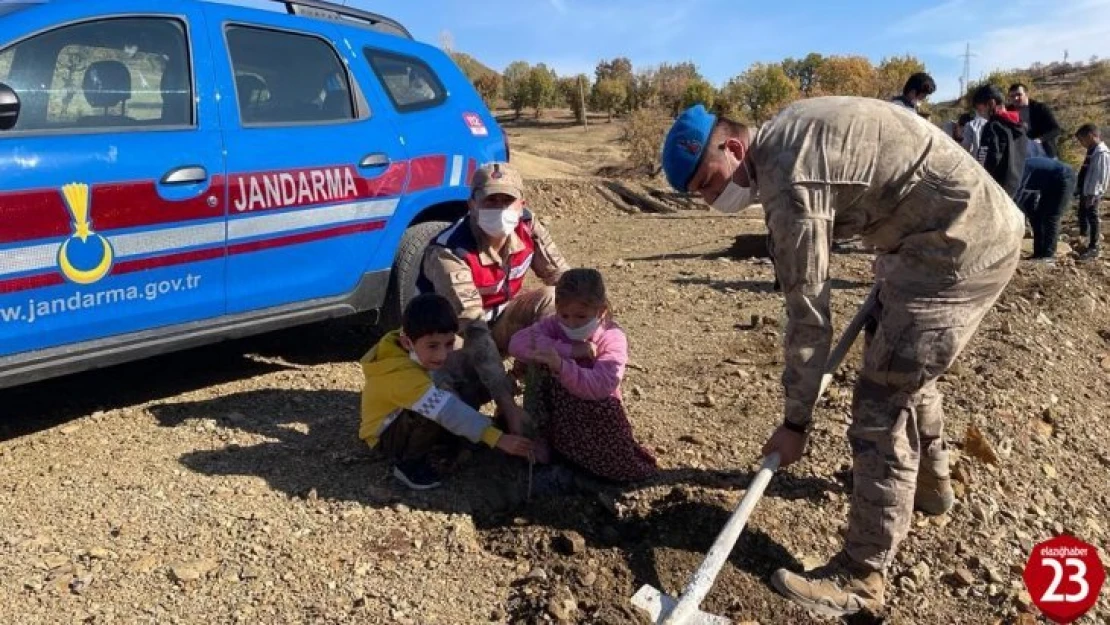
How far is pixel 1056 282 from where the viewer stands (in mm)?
6621

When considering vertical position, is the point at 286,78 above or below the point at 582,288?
above

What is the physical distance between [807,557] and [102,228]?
112 inches

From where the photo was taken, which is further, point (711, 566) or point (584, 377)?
point (584, 377)

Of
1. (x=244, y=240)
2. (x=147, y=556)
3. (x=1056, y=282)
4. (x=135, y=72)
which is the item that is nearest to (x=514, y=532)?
Result: (x=147, y=556)

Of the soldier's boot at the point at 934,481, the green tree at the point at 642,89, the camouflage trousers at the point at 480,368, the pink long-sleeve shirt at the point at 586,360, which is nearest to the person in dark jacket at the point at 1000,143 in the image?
the soldier's boot at the point at 934,481

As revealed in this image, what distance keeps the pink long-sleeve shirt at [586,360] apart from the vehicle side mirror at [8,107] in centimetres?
193

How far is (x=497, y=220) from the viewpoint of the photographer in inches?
146

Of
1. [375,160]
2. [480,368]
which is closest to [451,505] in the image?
[480,368]

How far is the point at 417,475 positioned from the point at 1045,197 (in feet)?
22.3

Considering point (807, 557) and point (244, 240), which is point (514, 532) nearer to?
point (807, 557)

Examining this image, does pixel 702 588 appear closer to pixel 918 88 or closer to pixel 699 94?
pixel 918 88

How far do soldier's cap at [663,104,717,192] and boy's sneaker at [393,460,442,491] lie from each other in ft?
4.89

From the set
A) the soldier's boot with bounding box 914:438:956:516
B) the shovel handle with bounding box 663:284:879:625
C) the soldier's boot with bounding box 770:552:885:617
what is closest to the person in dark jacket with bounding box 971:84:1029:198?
the soldier's boot with bounding box 914:438:956:516

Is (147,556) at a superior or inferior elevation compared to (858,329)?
inferior
